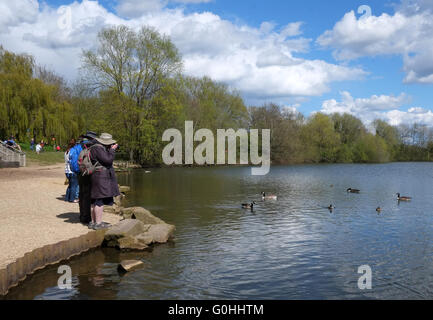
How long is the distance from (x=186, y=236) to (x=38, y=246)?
493cm

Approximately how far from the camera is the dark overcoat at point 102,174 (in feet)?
35.5

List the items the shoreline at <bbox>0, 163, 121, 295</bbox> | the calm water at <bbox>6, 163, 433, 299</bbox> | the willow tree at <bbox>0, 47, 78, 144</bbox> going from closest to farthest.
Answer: the calm water at <bbox>6, 163, 433, 299</bbox> < the shoreline at <bbox>0, 163, 121, 295</bbox> < the willow tree at <bbox>0, 47, 78, 144</bbox>

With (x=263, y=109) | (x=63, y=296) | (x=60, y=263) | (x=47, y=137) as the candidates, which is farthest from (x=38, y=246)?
(x=263, y=109)

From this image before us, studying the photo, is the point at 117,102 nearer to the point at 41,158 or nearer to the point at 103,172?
the point at 41,158

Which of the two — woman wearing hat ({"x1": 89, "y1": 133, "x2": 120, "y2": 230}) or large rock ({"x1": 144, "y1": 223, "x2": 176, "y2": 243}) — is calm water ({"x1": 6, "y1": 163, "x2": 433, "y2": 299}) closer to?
large rock ({"x1": 144, "y1": 223, "x2": 176, "y2": 243})

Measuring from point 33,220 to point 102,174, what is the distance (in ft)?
10.1

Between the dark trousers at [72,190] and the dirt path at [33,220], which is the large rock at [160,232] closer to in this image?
the dirt path at [33,220]

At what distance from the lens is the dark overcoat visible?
35.5 feet

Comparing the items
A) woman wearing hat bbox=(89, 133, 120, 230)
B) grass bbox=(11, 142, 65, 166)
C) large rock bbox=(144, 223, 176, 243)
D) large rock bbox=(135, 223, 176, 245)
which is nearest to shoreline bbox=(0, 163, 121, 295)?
woman wearing hat bbox=(89, 133, 120, 230)

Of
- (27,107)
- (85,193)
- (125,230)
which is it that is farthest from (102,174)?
(27,107)

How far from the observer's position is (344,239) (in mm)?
13188

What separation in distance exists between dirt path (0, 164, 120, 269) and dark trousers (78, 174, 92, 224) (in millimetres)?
301

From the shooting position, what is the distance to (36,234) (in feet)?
34.7

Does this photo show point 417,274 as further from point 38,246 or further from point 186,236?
point 38,246
